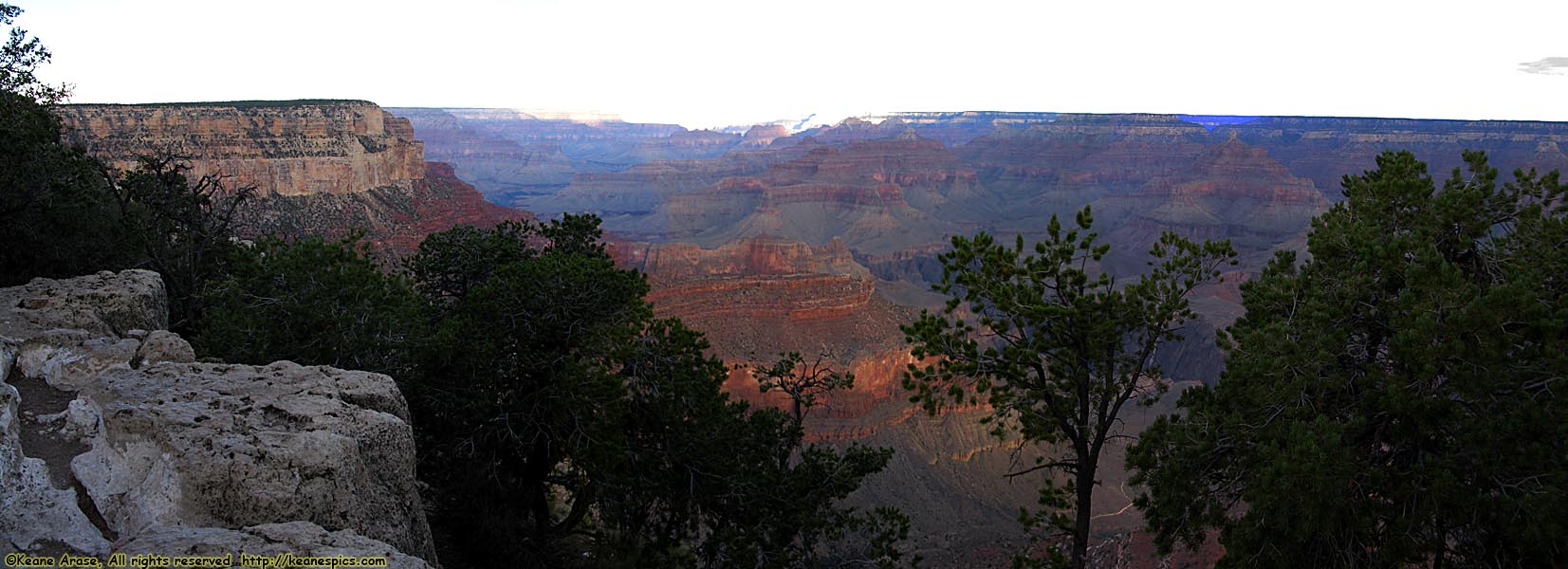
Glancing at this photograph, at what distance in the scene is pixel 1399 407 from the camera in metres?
8.89

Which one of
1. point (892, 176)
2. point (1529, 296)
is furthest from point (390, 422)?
point (892, 176)

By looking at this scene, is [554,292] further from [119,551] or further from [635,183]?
[635,183]

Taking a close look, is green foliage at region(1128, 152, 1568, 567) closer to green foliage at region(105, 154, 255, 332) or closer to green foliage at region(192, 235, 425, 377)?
green foliage at region(192, 235, 425, 377)

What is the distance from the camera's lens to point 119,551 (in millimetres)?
5332

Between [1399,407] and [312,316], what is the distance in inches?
554

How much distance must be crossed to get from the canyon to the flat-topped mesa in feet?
0.63

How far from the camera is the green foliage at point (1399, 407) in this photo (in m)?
8.55

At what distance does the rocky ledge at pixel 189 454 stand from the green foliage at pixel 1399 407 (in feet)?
28.1

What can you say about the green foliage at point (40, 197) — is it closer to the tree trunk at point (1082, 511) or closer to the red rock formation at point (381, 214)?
the tree trunk at point (1082, 511)

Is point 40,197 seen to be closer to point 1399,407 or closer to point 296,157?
point 1399,407

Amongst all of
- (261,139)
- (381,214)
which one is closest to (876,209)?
(381,214)

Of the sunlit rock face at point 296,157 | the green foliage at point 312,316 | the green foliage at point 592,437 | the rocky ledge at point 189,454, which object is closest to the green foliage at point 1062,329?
the green foliage at point 592,437

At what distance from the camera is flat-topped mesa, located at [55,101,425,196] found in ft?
185

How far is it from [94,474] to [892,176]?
502 ft
